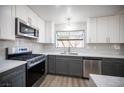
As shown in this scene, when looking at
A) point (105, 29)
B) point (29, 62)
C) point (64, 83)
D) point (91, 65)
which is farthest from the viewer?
point (105, 29)

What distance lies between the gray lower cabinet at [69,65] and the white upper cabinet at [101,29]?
1026 mm

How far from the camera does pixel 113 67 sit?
2766 millimetres

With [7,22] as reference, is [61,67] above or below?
below

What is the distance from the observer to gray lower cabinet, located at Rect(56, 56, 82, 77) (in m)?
3.16

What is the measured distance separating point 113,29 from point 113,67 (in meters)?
1.28

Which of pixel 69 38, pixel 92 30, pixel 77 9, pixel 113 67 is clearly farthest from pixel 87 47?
pixel 77 9

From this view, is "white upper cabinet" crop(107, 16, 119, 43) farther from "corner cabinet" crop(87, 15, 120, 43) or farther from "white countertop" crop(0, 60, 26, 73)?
"white countertop" crop(0, 60, 26, 73)

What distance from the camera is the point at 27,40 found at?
283 centimetres

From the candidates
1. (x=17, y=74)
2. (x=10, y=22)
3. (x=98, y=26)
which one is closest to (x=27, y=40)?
(x=10, y=22)

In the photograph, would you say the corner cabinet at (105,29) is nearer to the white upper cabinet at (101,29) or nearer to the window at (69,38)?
the white upper cabinet at (101,29)

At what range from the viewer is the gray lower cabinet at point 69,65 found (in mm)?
3162

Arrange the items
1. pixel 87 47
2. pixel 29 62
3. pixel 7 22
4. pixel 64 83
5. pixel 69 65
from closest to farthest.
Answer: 1. pixel 7 22
2. pixel 29 62
3. pixel 64 83
4. pixel 69 65
5. pixel 87 47

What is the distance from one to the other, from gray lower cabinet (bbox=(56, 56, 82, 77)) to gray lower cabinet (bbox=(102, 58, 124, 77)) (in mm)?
799

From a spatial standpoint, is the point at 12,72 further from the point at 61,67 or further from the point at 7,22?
the point at 61,67
